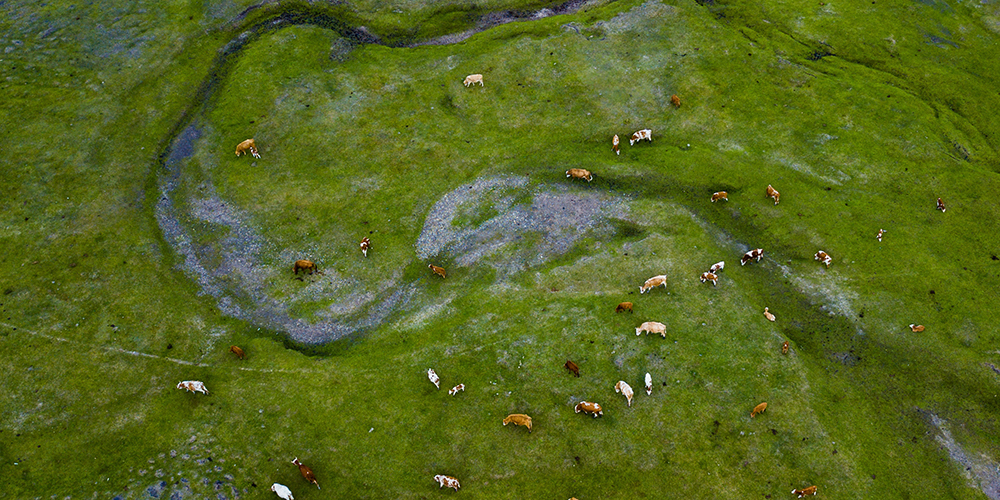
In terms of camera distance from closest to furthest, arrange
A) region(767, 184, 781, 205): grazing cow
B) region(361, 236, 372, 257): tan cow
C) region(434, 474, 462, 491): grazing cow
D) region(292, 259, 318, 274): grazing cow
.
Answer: region(434, 474, 462, 491): grazing cow
region(292, 259, 318, 274): grazing cow
region(361, 236, 372, 257): tan cow
region(767, 184, 781, 205): grazing cow

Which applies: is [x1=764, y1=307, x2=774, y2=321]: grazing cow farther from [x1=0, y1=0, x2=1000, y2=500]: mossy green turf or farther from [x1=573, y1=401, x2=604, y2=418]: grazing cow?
[x1=573, y1=401, x2=604, y2=418]: grazing cow

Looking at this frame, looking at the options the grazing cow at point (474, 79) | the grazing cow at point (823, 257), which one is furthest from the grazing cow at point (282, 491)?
the grazing cow at point (474, 79)

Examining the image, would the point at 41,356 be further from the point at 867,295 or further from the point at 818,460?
the point at 867,295

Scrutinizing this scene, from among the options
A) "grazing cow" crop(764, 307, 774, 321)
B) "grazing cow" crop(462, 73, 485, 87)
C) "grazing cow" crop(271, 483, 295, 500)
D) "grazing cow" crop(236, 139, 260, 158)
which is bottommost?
"grazing cow" crop(271, 483, 295, 500)

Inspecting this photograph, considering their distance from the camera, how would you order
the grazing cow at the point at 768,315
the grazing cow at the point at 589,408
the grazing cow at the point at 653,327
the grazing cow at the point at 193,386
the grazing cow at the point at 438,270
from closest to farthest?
the grazing cow at the point at 589,408 < the grazing cow at the point at 193,386 < the grazing cow at the point at 653,327 < the grazing cow at the point at 768,315 < the grazing cow at the point at 438,270

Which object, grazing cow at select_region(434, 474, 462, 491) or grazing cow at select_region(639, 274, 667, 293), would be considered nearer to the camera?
grazing cow at select_region(434, 474, 462, 491)

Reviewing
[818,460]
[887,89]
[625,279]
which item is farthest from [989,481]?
[887,89]

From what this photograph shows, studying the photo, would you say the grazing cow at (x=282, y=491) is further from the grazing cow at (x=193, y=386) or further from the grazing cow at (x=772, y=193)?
the grazing cow at (x=772, y=193)

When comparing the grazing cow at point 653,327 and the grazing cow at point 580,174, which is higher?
the grazing cow at point 580,174

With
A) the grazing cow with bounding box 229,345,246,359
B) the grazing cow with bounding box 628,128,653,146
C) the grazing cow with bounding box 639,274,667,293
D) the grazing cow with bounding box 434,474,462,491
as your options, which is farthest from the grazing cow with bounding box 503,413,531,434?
the grazing cow with bounding box 628,128,653,146
